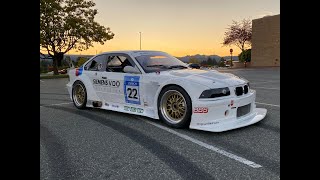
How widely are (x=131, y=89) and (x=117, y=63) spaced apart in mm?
938

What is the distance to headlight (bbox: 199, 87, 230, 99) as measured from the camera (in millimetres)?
4316

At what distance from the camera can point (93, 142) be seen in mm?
4035

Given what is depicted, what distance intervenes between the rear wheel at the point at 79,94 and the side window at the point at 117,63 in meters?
0.91

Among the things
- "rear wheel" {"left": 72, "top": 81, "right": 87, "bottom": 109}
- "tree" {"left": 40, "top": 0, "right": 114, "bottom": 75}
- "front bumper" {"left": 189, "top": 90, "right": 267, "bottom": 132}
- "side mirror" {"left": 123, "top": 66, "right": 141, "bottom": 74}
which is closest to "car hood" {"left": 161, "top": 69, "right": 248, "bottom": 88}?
"front bumper" {"left": 189, "top": 90, "right": 267, "bottom": 132}

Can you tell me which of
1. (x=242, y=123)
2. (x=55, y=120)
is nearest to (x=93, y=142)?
(x=55, y=120)

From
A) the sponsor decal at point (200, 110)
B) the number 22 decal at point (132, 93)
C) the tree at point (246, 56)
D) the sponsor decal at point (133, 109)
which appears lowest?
the sponsor decal at point (133, 109)

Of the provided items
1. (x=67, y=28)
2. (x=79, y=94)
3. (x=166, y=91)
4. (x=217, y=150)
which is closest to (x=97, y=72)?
(x=79, y=94)

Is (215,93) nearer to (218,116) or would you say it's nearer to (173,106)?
(218,116)

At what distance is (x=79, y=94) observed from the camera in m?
6.72

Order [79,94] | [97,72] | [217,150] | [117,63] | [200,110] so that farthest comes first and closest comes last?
[79,94], [97,72], [117,63], [200,110], [217,150]

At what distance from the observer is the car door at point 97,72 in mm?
6051

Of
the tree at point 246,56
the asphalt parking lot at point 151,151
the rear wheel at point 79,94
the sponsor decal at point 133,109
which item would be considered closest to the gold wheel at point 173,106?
the asphalt parking lot at point 151,151

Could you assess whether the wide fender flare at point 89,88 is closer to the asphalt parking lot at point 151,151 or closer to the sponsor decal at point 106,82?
the sponsor decal at point 106,82

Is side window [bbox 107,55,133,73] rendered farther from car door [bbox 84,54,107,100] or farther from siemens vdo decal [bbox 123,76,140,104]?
siemens vdo decal [bbox 123,76,140,104]
